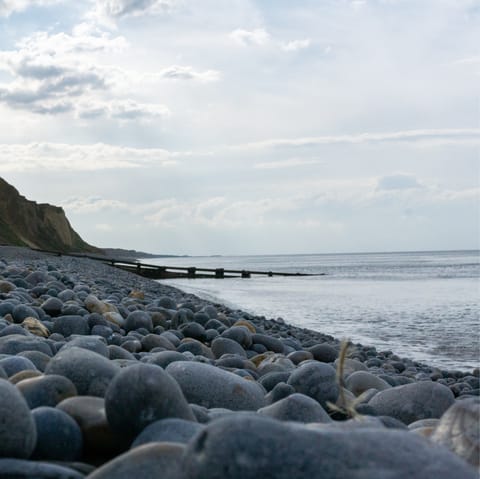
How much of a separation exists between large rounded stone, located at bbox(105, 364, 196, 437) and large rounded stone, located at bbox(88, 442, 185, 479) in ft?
1.29

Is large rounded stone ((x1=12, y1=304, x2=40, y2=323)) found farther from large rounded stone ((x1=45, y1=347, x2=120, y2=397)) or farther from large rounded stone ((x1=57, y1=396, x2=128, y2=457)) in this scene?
large rounded stone ((x1=57, y1=396, x2=128, y2=457))

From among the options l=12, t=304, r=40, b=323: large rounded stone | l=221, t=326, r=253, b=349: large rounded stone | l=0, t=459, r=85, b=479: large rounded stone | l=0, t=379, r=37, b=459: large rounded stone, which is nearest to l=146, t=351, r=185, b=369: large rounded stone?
l=0, t=379, r=37, b=459: large rounded stone

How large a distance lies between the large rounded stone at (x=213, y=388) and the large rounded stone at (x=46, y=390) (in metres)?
0.59

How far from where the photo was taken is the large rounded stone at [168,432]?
1812 millimetres

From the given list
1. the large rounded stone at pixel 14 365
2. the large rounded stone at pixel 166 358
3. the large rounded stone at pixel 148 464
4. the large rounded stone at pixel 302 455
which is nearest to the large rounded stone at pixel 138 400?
the large rounded stone at pixel 148 464

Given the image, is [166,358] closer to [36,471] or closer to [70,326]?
[36,471]

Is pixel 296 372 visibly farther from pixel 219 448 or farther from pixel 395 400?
pixel 219 448

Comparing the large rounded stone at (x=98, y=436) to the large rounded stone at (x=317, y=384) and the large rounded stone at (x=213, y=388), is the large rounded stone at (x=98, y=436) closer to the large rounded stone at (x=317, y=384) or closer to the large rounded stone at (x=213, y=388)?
the large rounded stone at (x=213, y=388)

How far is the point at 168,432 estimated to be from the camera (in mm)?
1830

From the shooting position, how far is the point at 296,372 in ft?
10.9

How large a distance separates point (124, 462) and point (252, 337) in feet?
16.0

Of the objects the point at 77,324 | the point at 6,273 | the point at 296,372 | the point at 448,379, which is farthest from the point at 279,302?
the point at 296,372

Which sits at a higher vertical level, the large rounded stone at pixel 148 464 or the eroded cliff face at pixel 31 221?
the eroded cliff face at pixel 31 221

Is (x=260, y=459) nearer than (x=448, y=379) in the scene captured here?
Yes
